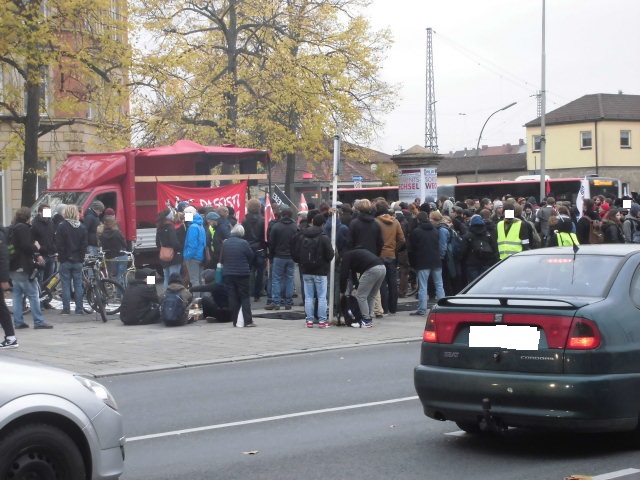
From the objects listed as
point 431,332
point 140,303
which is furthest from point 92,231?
point 431,332

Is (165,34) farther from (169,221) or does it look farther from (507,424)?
(507,424)

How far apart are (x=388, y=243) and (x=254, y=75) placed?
68.6ft

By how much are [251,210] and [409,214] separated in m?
3.10

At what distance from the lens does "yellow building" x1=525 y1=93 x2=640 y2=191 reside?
84.9m

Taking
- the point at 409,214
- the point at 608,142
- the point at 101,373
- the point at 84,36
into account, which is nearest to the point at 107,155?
the point at 84,36

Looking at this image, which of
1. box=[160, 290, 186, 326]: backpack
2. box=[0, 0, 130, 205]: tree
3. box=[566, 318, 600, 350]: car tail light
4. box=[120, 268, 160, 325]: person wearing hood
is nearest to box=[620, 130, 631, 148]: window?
box=[0, 0, 130, 205]: tree

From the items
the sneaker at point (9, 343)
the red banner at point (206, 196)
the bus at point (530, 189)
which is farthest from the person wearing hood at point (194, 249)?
the bus at point (530, 189)

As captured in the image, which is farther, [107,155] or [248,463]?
[107,155]

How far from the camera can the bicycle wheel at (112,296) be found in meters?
18.8

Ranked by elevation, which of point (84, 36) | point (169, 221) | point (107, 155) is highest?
point (84, 36)

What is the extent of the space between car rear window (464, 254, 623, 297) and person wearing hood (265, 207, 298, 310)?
10.3 meters

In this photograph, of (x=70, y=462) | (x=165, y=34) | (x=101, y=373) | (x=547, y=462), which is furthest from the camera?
(x=165, y=34)

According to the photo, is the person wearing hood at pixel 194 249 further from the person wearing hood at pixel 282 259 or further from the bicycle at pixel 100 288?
the bicycle at pixel 100 288

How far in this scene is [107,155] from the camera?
82.2ft
